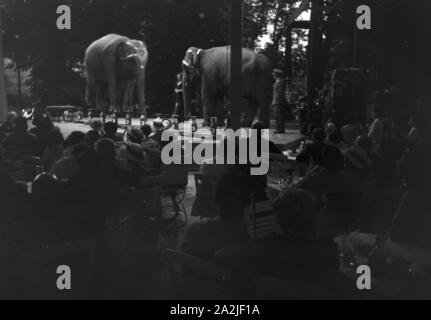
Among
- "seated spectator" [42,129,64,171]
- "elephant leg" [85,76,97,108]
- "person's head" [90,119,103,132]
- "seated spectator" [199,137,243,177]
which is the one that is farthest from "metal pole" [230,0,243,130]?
"elephant leg" [85,76,97,108]

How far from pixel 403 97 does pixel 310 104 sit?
2.39m

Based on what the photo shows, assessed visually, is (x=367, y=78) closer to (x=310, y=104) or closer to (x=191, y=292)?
(x=310, y=104)

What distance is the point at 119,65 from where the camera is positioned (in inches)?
594

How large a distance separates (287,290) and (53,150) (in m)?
5.32

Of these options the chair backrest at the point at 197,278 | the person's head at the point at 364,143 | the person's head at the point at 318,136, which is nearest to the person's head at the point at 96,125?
the person's head at the point at 318,136

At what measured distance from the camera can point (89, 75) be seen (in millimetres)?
16141

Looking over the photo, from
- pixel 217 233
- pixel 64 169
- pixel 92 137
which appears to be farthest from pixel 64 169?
pixel 217 233

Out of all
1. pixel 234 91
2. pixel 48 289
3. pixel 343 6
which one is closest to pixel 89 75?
pixel 343 6

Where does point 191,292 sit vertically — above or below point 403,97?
below

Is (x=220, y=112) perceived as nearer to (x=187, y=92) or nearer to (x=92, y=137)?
(x=187, y=92)

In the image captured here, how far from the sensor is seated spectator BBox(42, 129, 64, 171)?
7.86 metres

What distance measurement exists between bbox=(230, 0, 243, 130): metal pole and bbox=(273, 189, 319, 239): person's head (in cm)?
212

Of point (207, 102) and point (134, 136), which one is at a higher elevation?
point (207, 102)

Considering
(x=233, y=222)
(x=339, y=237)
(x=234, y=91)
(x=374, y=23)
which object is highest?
(x=374, y=23)
